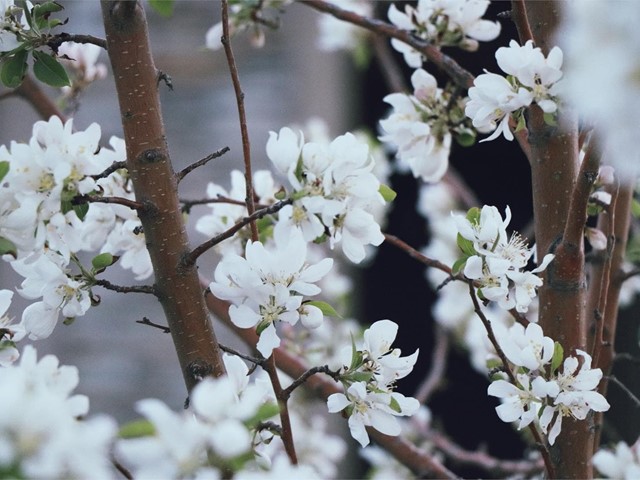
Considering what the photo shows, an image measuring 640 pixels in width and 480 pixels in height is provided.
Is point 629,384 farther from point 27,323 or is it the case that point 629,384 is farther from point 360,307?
point 27,323

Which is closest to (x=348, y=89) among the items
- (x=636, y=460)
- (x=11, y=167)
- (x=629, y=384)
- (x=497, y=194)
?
(x=497, y=194)

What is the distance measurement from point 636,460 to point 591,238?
229 millimetres

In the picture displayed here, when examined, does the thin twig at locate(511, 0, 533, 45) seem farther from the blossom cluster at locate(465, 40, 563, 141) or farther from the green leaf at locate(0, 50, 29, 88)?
the green leaf at locate(0, 50, 29, 88)

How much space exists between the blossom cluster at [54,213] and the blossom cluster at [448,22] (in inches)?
14.1

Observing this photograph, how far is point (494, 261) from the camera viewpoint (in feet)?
2.22

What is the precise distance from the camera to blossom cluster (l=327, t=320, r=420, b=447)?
2.15 ft

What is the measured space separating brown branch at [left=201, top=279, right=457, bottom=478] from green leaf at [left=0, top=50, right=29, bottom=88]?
0.30 m

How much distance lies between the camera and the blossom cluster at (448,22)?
91cm

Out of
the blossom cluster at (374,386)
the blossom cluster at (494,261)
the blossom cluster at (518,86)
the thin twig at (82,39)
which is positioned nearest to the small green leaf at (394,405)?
the blossom cluster at (374,386)

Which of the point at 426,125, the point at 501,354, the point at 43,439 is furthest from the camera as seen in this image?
the point at 426,125

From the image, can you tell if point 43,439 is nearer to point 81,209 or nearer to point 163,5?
point 81,209

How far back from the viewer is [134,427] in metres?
0.45

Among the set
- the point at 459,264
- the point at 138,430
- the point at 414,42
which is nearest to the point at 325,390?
the point at 459,264

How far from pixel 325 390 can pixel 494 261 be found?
0.35 meters
